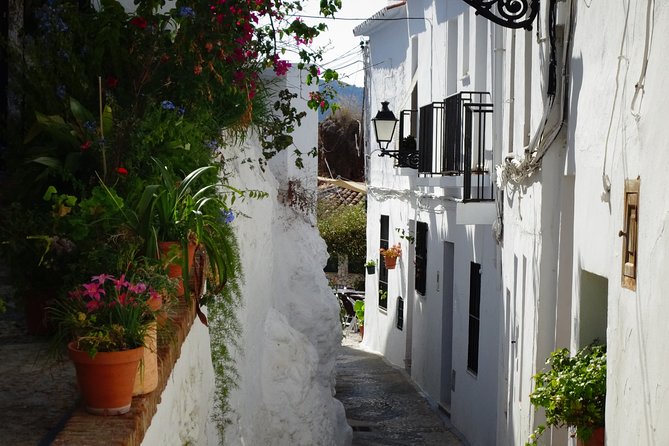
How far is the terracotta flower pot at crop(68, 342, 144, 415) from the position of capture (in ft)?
11.0

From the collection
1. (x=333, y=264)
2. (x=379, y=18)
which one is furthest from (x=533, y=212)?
(x=333, y=264)

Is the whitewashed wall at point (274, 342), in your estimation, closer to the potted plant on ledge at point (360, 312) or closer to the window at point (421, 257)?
the window at point (421, 257)

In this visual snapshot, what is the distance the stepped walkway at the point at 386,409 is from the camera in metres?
12.0

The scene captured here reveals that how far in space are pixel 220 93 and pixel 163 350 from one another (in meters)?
3.05

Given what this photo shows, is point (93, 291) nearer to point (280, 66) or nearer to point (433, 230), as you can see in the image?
point (280, 66)

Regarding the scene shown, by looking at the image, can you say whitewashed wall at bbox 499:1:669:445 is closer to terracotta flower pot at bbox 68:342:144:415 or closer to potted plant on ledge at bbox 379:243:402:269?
terracotta flower pot at bbox 68:342:144:415

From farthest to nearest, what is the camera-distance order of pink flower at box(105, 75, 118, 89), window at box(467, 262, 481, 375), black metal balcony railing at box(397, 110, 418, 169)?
1. black metal balcony railing at box(397, 110, 418, 169)
2. window at box(467, 262, 481, 375)
3. pink flower at box(105, 75, 118, 89)

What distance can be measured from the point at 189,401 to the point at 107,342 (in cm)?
155

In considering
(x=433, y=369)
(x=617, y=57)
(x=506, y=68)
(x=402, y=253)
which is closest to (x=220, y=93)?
(x=617, y=57)

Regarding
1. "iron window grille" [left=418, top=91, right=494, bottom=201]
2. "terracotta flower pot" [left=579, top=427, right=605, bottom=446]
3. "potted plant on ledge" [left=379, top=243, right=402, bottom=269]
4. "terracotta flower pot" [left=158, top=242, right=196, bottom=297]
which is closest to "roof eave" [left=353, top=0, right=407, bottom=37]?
"potted plant on ledge" [left=379, top=243, right=402, bottom=269]

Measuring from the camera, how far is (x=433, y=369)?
14.3 metres

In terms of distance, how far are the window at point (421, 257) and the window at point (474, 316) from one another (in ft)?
10.2

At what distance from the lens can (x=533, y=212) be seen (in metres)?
7.50

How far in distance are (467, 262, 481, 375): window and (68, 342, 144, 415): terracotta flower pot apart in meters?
8.51
